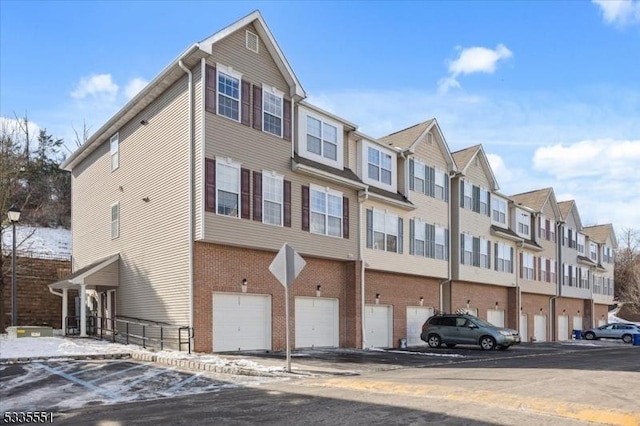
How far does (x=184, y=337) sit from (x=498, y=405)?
1132 centimetres

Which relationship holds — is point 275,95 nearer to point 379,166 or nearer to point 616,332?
point 379,166

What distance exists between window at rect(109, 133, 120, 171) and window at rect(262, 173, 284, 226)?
7.04 m

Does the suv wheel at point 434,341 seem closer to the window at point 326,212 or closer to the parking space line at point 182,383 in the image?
the window at point 326,212

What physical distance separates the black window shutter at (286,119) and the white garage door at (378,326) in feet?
28.0

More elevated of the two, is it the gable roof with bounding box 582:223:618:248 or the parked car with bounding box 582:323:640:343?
the gable roof with bounding box 582:223:618:248

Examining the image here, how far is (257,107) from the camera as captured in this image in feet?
66.9

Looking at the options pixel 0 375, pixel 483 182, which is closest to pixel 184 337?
pixel 0 375

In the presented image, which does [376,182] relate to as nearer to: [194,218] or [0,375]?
[194,218]

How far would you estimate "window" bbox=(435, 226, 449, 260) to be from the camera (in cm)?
3003

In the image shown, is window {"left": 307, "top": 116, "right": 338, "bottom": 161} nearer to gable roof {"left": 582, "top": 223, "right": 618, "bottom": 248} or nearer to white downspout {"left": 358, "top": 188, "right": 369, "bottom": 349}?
white downspout {"left": 358, "top": 188, "right": 369, "bottom": 349}

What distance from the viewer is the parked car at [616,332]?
43.6 m

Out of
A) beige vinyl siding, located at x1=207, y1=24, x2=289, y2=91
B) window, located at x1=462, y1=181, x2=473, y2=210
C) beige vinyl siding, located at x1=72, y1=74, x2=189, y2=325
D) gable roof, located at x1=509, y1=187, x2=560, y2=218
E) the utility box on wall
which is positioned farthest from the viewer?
gable roof, located at x1=509, y1=187, x2=560, y2=218

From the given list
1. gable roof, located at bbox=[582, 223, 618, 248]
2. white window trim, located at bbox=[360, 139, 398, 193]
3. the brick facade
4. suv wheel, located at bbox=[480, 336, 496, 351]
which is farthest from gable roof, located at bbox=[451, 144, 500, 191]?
gable roof, located at bbox=[582, 223, 618, 248]

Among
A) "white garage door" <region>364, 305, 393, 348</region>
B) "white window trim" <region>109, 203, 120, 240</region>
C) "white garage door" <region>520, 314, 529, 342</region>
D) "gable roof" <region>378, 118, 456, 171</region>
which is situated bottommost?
"white garage door" <region>520, 314, 529, 342</region>
